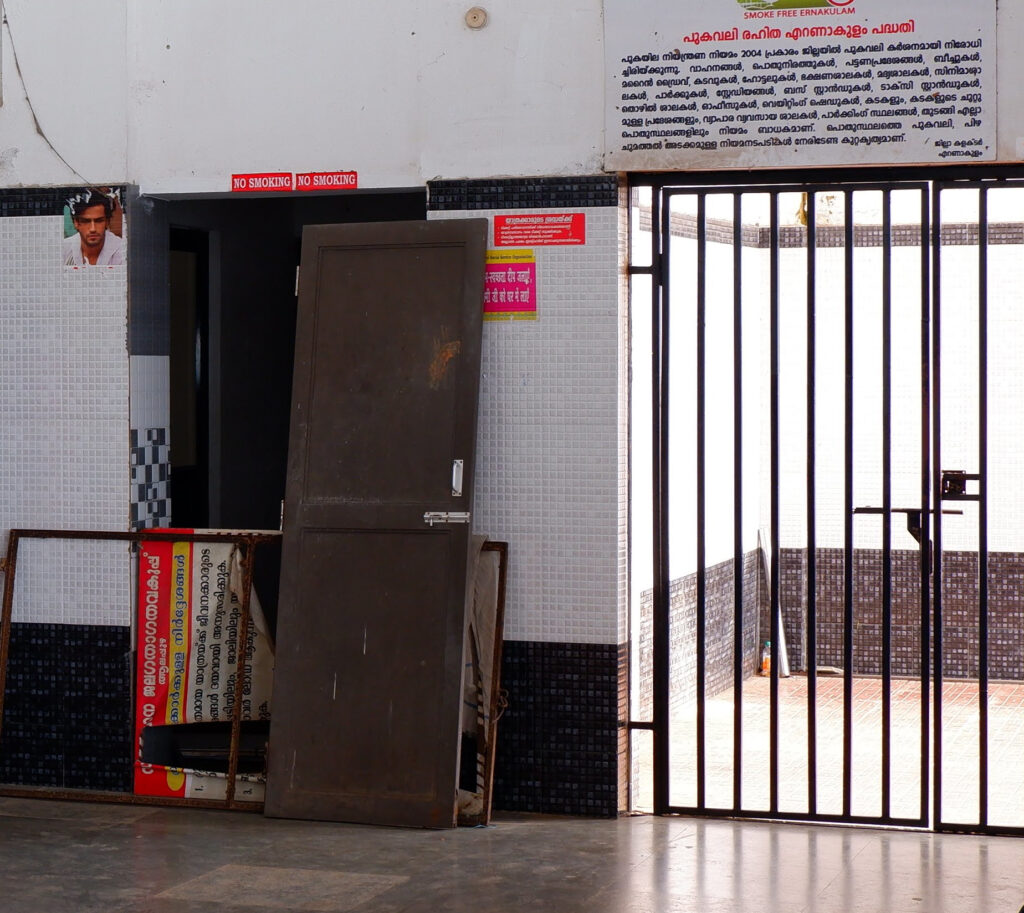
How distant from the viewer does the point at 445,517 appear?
520cm

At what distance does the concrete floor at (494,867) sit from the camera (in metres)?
4.39

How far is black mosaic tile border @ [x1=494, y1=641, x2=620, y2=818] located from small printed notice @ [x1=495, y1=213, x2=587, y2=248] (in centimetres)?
145

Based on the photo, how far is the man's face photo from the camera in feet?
18.6

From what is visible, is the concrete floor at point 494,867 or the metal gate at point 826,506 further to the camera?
the metal gate at point 826,506

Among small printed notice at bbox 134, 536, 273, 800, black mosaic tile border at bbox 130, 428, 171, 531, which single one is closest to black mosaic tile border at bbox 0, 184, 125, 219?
black mosaic tile border at bbox 130, 428, 171, 531

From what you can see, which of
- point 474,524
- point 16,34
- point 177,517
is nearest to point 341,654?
point 474,524

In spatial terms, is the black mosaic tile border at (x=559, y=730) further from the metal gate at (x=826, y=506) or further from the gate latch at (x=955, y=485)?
the gate latch at (x=955, y=485)

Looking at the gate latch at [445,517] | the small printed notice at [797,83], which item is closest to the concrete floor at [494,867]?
the gate latch at [445,517]

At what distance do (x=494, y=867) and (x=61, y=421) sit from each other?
8.04ft

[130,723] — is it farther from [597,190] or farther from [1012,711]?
[1012,711]

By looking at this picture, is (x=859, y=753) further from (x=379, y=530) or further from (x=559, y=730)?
(x=379, y=530)

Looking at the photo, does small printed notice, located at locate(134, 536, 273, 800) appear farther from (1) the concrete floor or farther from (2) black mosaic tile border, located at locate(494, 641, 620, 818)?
(2) black mosaic tile border, located at locate(494, 641, 620, 818)

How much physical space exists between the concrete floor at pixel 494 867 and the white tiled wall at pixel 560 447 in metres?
0.80

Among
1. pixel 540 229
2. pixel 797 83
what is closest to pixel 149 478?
pixel 540 229
